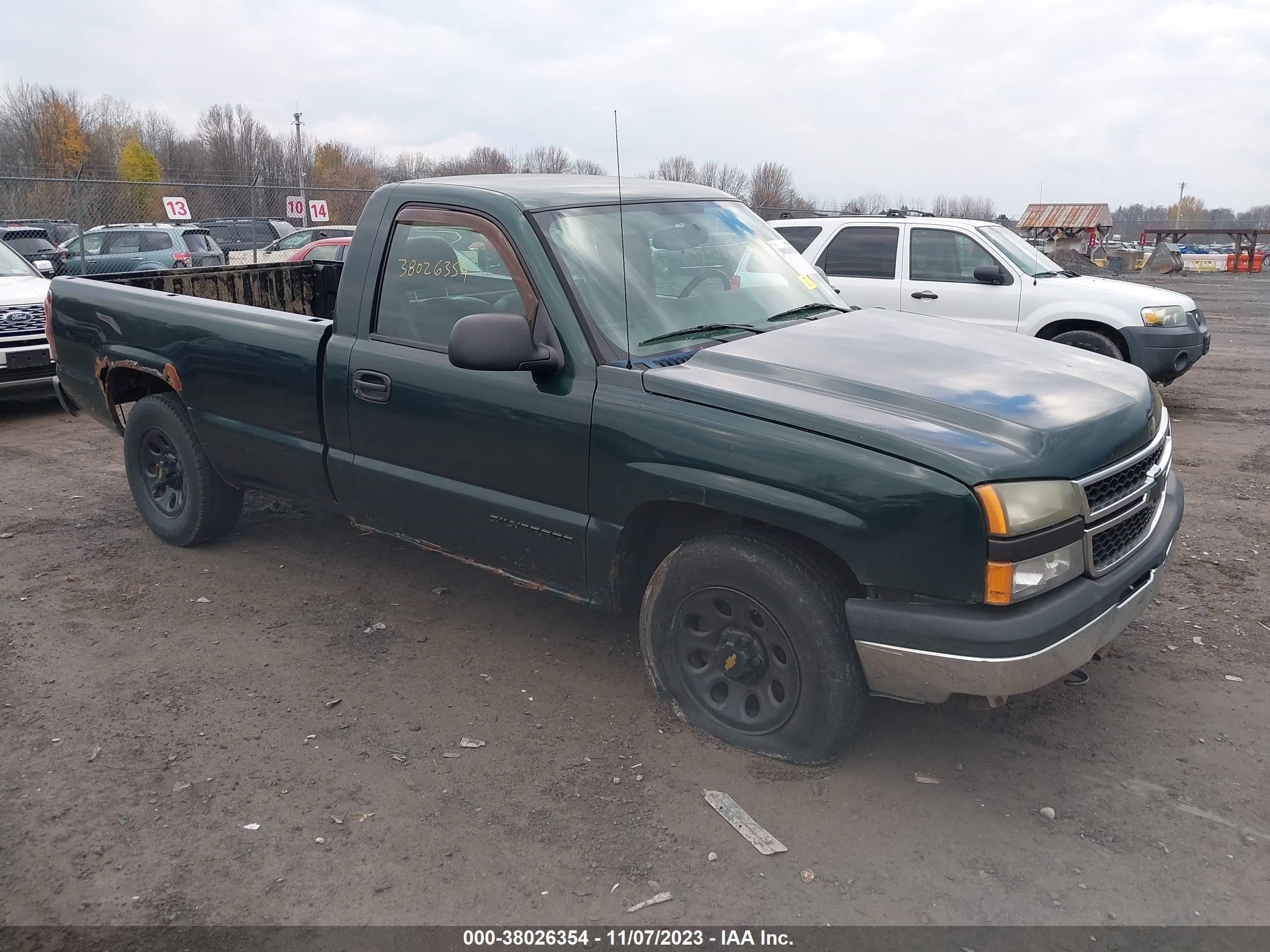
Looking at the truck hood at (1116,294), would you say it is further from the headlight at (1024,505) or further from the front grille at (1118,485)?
the headlight at (1024,505)

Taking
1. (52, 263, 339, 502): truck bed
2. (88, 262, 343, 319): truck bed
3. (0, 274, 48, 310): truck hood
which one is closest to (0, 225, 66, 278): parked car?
(0, 274, 48, 310): truck hood

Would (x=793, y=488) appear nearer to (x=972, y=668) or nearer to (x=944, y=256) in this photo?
(x=972, y=668)

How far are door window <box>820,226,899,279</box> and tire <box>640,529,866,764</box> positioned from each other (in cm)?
671

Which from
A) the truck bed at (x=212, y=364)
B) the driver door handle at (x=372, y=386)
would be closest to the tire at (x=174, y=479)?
the truck bed at (x=212, y=364)

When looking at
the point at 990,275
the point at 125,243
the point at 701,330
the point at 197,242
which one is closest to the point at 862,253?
the point at 990,275

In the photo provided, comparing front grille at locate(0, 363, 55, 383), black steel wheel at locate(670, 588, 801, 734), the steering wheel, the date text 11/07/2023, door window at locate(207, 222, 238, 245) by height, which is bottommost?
the date text 11/07/2023

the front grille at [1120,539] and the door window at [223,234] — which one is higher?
the door window at [223,234]

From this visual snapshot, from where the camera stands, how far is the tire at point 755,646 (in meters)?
3.05

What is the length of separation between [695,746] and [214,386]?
290 centimetres

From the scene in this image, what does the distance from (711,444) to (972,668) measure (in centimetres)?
102

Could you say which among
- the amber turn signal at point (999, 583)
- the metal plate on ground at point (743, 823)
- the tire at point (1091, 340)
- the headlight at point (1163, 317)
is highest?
the headlight at point (1163, 317)

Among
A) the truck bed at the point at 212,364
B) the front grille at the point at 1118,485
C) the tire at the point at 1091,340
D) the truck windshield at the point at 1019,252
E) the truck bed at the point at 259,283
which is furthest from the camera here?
the truck windshield at the point at 1019,252

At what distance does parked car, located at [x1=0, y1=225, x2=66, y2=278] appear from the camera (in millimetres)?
17719

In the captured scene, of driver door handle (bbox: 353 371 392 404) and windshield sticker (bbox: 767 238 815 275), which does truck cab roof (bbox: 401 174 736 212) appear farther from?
driver door handle (bbox: 353 371 392 404)
